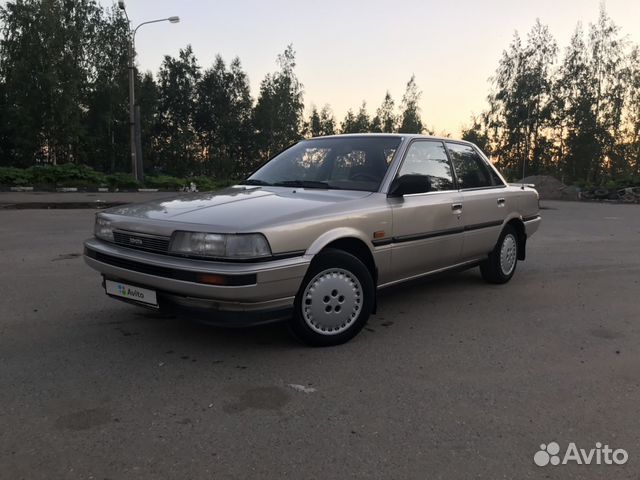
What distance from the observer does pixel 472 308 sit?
4.89 m

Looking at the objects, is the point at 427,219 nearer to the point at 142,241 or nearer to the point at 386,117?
the point at 142,241

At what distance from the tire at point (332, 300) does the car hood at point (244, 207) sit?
0.38 metres

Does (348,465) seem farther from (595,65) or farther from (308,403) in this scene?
(595,65)

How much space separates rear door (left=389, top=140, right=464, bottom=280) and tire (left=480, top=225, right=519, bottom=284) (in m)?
0.94

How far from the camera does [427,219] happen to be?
14.5 ft

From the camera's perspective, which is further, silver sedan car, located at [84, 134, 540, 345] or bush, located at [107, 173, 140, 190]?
bush, located at [107, 173, 140, 190]

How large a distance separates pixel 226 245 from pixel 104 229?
1.25 m

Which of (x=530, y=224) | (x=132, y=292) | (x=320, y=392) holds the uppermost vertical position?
(x=530, y=224)

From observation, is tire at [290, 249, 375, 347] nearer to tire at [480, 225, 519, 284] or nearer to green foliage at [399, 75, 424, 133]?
tire at [480, 225, 519, 284]

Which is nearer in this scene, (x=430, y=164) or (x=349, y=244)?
(x=349, y=244)

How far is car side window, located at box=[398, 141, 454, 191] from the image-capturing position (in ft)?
14.6

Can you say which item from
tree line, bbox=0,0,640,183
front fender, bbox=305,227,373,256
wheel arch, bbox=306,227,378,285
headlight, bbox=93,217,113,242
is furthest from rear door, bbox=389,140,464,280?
tree line, bbox=0,0,640,183

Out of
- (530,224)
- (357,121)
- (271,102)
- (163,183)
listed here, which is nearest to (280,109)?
(271,102)

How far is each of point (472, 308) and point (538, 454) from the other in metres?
2.56
